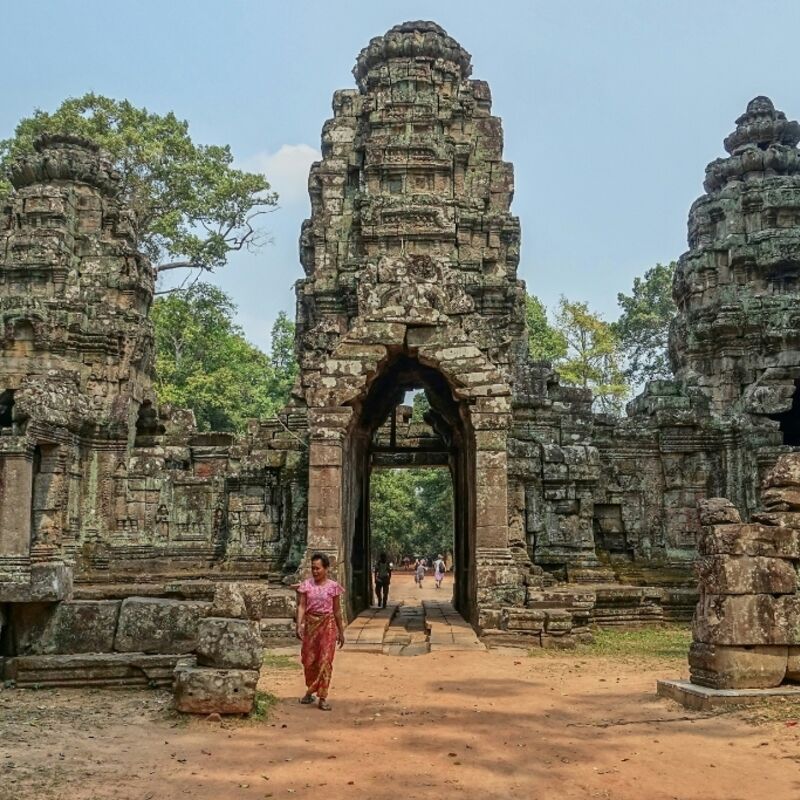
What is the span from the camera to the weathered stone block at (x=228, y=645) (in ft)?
20.7

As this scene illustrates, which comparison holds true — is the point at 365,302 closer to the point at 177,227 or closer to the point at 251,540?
the point at 251,540

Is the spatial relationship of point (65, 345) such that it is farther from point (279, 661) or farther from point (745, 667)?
point (745, 667)

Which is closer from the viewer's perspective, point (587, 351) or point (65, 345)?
point (65, 345)

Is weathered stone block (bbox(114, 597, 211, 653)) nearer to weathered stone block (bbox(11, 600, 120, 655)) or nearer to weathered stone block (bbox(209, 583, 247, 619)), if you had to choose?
weathered stone block (bbox(11, 600, 120, 655))

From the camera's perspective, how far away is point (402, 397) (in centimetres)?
1452

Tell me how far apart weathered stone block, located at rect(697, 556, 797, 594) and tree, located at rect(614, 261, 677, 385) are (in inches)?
1326

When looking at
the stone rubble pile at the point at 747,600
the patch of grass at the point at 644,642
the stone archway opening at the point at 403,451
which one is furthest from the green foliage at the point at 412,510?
the stone rubble pile at the point at 747,600

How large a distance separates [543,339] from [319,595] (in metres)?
27.9

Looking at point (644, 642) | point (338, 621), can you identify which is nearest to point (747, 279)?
point (644, 642)

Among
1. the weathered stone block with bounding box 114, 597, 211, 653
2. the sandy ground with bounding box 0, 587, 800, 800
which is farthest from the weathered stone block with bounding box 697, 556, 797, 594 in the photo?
the weathered stone block with bounding box 114, 597, 211, 653

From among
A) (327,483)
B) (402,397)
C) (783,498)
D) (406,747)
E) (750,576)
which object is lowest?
(406,747)

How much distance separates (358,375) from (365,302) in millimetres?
1021

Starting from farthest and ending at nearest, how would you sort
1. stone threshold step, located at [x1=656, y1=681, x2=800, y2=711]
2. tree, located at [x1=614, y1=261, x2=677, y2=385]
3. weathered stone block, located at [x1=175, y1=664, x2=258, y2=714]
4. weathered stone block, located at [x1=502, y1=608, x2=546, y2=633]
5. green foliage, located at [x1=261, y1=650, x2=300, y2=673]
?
tree, located at [x1=614, y1=261, x2=677, y2=385] < weathered stone block, located at [x1=502, y1=608, x2=546, y2=633] < green foliage, located at [x1=261, y1=650, x2=300, y2=673] < stone threshold step, located at [x1=656, y1=681, x2=800, y2=711] < weathered stone block, located at [x1=175, y1=664, x2=258, y2=714]

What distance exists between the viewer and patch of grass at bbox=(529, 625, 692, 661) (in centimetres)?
996
